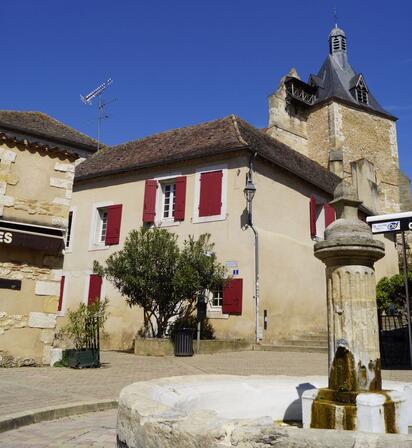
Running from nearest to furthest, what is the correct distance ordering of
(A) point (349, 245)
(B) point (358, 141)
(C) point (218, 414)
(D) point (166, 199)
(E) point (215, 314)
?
(C) point (218, 414) → (A) point (349, 245) → (E) point (215, 314) → (D) point (166, 199) → (B) point (358, 141)

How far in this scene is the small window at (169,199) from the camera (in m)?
16.9

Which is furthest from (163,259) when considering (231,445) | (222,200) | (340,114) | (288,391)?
(340,114)

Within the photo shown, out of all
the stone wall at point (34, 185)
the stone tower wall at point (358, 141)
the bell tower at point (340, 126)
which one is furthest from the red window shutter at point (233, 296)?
the stone tower wall at point (358, 141)

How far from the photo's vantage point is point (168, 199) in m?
17.1

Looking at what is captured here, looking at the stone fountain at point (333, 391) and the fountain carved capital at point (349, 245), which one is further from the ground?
the fountain carved capital at point (349, 245)

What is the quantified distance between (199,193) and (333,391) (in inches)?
502

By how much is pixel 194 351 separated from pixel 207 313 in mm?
2383

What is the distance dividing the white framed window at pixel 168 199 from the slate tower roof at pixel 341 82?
66.3 feet

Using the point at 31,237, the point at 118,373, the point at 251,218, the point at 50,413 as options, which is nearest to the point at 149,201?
the point at 251,218

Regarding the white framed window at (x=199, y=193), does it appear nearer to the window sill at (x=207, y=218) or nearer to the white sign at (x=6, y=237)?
the window sill at (x=207, y=218)

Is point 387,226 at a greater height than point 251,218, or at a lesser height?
lesser

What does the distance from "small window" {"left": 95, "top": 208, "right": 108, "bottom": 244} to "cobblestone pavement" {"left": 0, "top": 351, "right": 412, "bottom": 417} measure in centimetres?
749

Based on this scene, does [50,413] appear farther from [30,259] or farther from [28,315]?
[30,259]

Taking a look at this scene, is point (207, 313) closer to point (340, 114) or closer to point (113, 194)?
point (113, 194)
